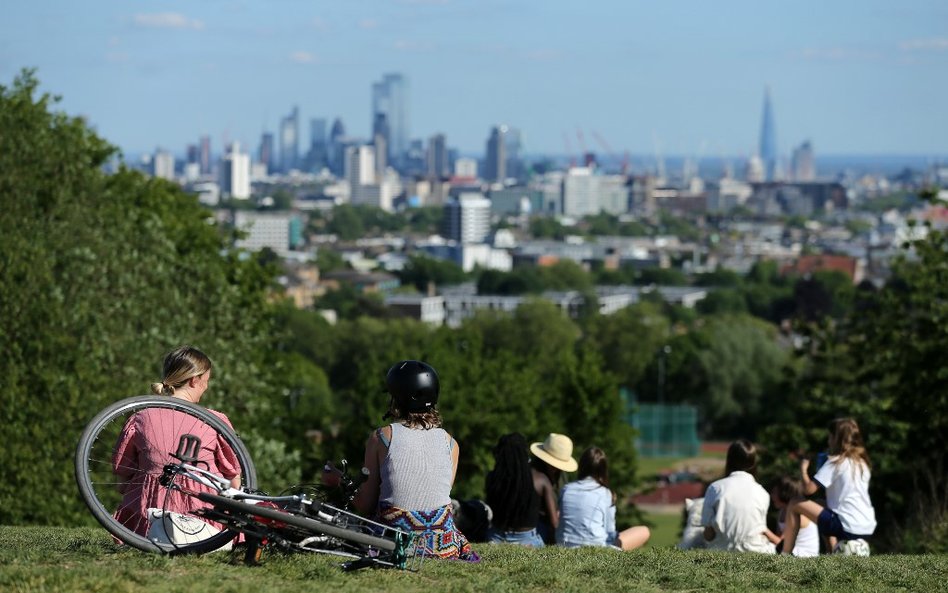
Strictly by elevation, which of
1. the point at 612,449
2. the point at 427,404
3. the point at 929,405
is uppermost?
the point at 427,404

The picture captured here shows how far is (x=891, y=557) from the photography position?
25.5ft

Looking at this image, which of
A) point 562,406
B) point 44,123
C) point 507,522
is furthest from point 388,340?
point 507,522

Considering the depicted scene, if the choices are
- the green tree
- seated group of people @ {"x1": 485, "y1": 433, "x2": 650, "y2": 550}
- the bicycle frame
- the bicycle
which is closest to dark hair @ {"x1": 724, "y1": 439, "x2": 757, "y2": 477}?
seated group of people @ {"x1": 485, "y1": 433, "x2": 650, "y2": 550}

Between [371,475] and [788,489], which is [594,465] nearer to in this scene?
[788,489]

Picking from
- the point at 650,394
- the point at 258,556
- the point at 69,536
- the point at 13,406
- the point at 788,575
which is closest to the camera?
the point at 258,556

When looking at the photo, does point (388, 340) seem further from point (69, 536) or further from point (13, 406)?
point (69, 536)

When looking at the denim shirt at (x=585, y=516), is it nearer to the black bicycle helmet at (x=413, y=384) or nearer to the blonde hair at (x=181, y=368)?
the black bicycle helmet at (x=413, y=384)

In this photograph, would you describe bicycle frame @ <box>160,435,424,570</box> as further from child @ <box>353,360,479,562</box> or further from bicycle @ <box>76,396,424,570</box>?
child @ <box>353,360,479,562</box>

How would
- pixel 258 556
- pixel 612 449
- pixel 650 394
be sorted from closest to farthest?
pixel 258 556, pixel 612 449, pixel 650 394

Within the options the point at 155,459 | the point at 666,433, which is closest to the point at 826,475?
the point at 155,459

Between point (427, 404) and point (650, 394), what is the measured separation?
250ft

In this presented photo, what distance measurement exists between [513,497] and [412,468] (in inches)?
114

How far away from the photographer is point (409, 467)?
6.58 m

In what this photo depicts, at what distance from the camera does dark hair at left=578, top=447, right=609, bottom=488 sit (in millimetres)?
9547
